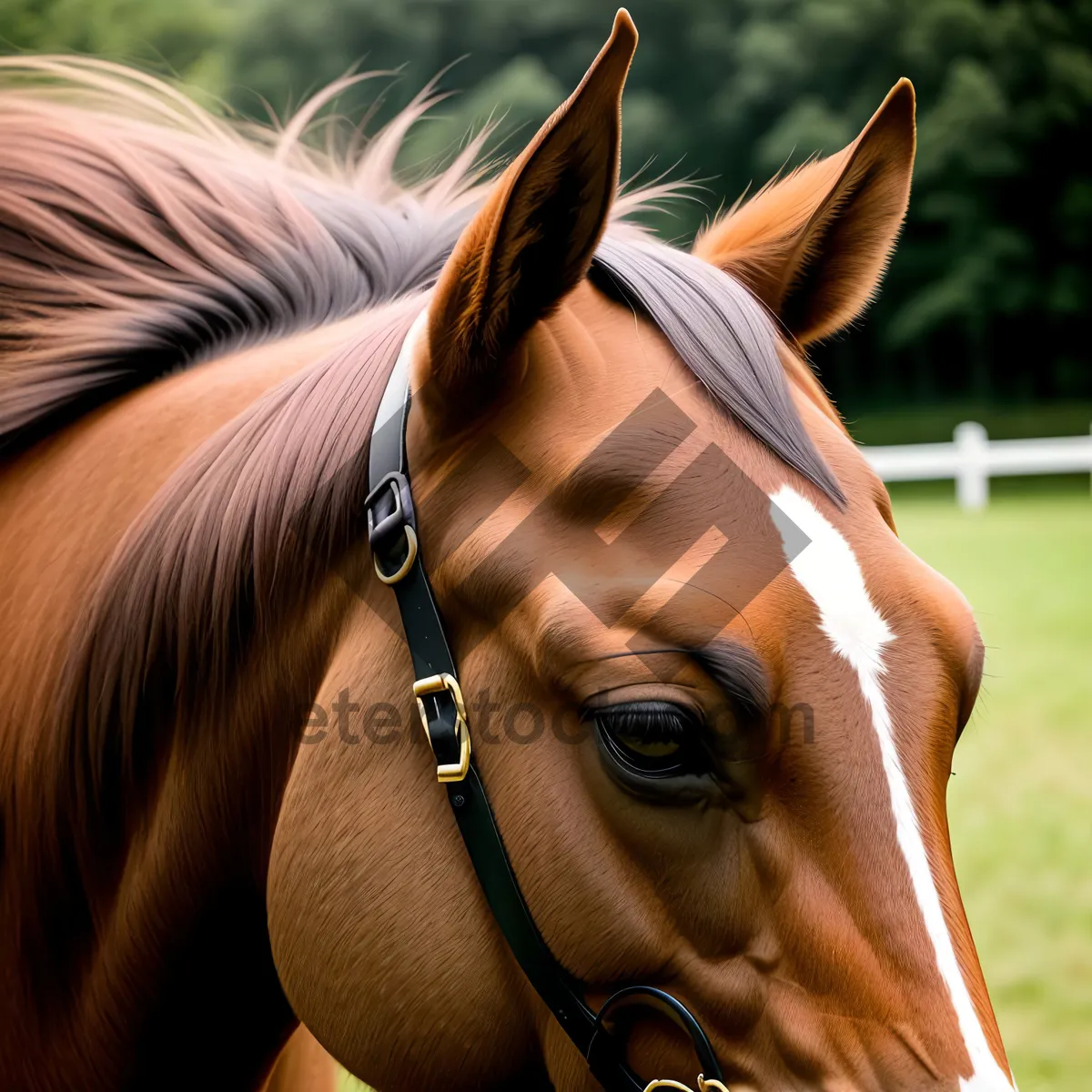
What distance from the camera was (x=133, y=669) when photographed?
151 centimetres

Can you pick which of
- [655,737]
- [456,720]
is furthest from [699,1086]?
[456,720]

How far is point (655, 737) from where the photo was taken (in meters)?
1.19

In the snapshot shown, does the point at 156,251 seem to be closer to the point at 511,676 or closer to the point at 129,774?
the point at 129,774

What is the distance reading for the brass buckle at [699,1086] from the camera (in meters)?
1.17

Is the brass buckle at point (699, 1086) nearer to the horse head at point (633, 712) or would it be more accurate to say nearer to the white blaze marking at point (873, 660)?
the horse head at point (633, 712)

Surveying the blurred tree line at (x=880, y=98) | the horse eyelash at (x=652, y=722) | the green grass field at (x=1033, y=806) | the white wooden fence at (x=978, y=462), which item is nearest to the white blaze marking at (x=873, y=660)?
the horse eyelash at (x=652, y=722)

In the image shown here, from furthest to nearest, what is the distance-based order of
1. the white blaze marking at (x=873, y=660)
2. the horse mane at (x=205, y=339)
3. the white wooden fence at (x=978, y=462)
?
the white wooden fence at (x=978, y=462) → the horse mane at (x=205, y=339) → the white blaze marking at (x=873, y=660)

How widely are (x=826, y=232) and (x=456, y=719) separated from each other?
3.06 ft

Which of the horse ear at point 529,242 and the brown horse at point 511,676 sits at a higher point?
the horse ear at point 529,242

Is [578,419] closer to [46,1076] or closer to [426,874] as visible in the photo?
[426,874]

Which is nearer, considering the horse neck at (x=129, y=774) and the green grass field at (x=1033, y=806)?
the horse neck at (x=129, y=774)

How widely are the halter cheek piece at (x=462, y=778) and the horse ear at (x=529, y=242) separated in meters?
0.09

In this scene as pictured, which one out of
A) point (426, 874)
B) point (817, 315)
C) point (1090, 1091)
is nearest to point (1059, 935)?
point (1090, 1091)

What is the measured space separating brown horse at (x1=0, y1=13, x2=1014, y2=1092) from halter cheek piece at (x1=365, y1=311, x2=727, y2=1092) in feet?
0.06
